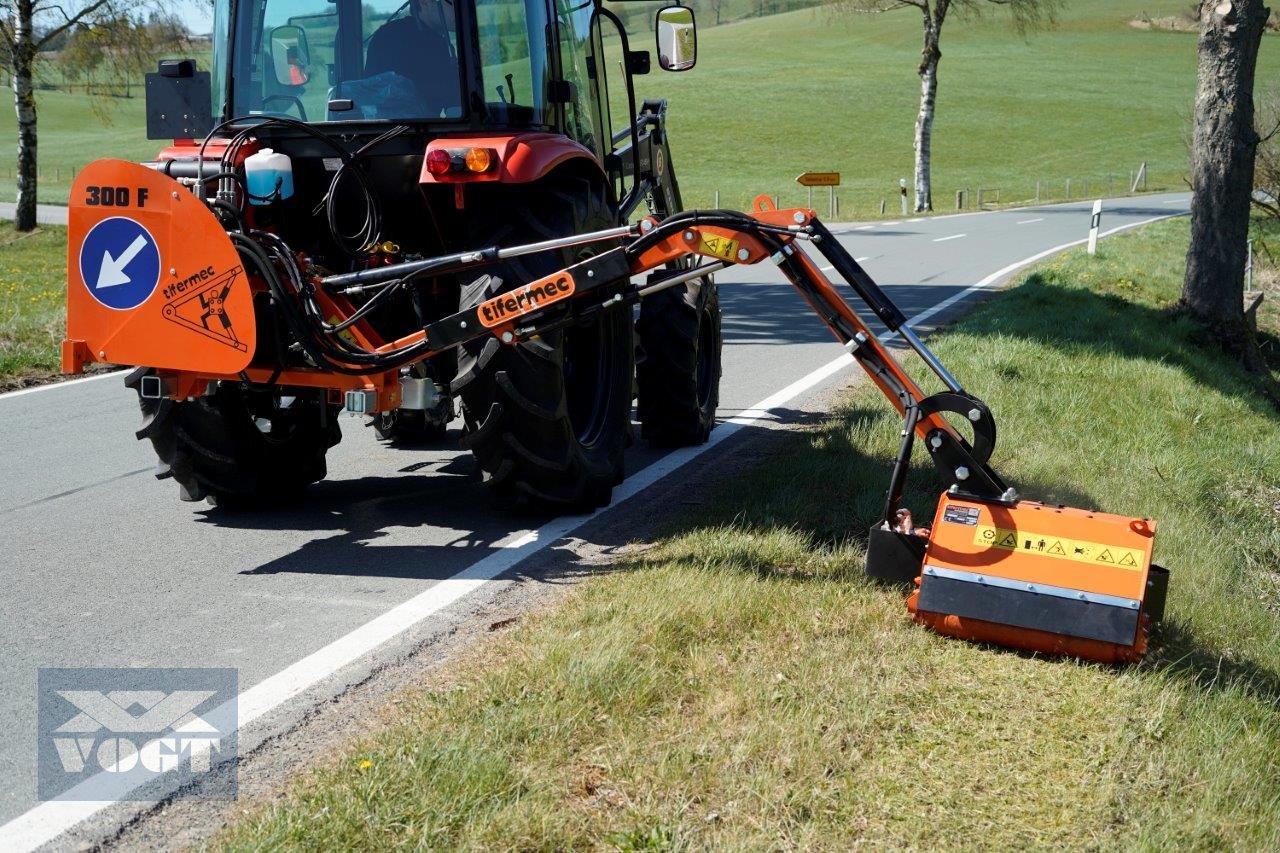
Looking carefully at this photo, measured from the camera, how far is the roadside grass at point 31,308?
10508 millimetres

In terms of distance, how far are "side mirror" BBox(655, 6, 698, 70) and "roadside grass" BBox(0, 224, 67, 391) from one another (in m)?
6.09

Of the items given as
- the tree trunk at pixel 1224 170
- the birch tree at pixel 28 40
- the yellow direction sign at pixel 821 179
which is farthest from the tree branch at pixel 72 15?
the tree trunk at pixel 1224 170

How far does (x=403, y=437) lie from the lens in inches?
315

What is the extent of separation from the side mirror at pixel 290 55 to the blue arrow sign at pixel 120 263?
1266mm

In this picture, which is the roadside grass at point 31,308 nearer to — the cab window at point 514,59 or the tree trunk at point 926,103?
the cab window at point 514,59

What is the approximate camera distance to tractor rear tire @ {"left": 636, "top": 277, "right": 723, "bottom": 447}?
301 inches

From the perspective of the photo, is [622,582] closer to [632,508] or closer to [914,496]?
[632,508]

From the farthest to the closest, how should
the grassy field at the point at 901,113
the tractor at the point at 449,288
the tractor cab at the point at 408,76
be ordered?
1. the grassy field at the point at 901,113
2. the tractor cab at the point at 408,76
3. the tractor at the point at 449,288

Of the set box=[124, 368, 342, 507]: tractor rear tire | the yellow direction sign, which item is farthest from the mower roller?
the yellow direction sign

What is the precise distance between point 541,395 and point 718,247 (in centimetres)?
107

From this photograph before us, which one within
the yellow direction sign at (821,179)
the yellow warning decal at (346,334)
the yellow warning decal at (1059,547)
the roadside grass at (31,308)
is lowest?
the yellow warning decal at (1059,547)

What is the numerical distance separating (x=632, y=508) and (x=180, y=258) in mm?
2468

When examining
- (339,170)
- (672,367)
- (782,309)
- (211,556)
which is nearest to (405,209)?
(339,170)

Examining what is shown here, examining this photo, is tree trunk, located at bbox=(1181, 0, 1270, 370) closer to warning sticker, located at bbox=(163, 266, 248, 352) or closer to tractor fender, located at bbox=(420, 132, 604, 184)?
tractor fender, located at bbox=(420, 132, 604, 184)
